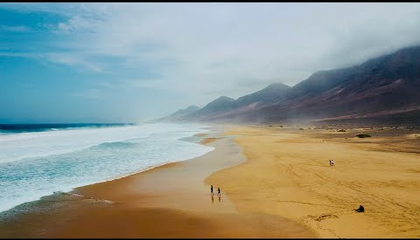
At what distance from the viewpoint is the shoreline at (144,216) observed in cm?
1116

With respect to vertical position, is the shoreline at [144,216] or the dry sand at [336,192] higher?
the shoreline at [144,216]

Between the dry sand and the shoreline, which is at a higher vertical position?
the shoreline

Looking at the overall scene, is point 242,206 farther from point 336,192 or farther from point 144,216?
point 336,192

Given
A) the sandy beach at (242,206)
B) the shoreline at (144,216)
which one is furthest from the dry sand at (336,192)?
the shoreline at (144,216)

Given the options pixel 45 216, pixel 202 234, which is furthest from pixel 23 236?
pixel 202 234

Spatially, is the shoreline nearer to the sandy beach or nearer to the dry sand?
the sandy beach

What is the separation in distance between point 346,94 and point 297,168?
184m

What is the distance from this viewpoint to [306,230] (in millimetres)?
11180

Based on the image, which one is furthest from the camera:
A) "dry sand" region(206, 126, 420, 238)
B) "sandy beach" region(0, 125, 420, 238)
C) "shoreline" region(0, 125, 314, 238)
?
"dry sand" region(206, 126, 420, 238)

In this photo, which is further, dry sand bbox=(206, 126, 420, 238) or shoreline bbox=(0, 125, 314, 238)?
dry sand bbox=(206, 126, 420, 238)

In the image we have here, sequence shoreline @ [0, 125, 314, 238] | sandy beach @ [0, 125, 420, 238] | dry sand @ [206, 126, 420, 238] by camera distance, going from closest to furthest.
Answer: shoreline @ [0, 125, 314, 238]
sandy beach @ [0, 125, 420, 238]
dry sand @ [206, 126, 420, 238]

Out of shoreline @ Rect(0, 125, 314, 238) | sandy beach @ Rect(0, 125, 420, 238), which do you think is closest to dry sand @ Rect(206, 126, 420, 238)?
sandy beach @ Rect(0, 125, 420, 238)

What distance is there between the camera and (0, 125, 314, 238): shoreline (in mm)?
11156

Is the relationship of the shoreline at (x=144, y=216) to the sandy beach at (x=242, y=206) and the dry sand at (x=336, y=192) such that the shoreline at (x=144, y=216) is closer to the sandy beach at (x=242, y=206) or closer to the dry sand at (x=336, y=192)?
the sandy beach at (x=242, y=206)
